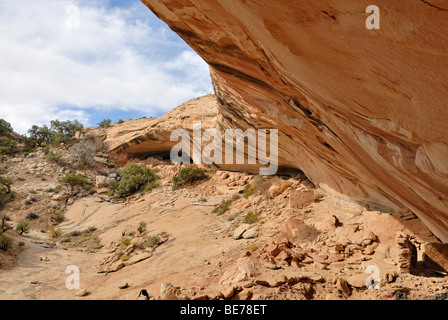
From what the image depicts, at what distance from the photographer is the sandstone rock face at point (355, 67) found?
2.10 m

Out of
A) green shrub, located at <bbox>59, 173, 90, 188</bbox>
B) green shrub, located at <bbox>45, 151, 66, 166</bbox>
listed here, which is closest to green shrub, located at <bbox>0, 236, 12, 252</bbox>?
green shrub, located at <bbox>59, 173, 90, 188</bbox>

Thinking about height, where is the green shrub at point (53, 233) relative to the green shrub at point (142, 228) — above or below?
below

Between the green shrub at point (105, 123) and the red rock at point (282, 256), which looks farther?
the green shrub at point (105, 123)

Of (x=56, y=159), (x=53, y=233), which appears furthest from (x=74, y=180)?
(x=53, y=233)

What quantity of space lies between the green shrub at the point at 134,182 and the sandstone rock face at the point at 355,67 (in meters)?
14.1

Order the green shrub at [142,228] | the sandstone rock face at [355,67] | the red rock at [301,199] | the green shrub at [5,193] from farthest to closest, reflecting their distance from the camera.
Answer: the green shrub at [5,193] < the green shrub at [142,228] < the red rock at [301,199] < the sandstone rock face at [355,67]

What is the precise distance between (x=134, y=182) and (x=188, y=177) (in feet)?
13.7

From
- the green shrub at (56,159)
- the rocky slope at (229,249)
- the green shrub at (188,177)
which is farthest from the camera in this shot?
the green shrub at (56,159)

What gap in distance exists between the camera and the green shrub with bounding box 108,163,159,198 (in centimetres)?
1842

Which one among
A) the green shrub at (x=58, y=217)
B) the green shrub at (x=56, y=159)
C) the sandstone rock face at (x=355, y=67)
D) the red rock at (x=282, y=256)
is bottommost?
the red rock at (x=282, y=256)

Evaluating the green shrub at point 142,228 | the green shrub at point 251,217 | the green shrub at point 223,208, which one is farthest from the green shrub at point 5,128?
the green shrub at point 251,217

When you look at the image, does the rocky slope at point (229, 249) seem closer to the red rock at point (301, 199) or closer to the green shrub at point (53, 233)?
the red rock at point (301, 199)

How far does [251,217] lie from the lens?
388 inches
